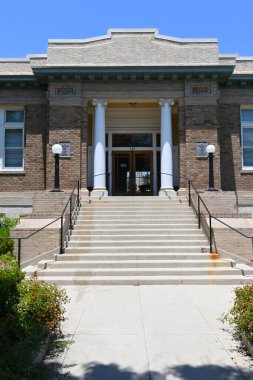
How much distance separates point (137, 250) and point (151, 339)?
588cm

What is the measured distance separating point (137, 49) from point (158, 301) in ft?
44.6

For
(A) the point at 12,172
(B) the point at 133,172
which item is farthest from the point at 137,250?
(A) the point at 12,172

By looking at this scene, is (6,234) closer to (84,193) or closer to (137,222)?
(137,222)

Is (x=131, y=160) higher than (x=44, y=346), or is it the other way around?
(x=131, y=160)

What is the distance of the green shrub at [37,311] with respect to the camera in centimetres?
494

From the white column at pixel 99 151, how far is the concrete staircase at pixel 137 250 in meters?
2.01

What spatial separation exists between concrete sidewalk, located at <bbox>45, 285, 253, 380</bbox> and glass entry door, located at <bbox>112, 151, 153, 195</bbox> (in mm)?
11590

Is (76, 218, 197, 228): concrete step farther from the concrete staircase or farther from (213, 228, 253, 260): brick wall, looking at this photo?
(213, 228, 253, 260): brick wall

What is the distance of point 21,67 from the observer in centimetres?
1880

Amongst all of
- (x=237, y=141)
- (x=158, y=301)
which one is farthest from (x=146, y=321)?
(x=237, y=141)

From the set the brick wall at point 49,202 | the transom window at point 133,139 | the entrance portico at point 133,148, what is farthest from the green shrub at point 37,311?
the transom window at point 133,139

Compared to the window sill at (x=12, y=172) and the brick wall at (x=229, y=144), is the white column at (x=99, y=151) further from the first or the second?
the brick wall at (x=229, y=144)

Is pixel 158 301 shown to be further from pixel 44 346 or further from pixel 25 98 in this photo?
pixel 25 98

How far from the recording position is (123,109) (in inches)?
773
